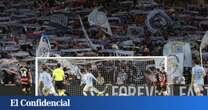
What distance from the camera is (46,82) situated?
1691 cm

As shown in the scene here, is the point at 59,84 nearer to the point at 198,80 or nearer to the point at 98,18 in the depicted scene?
the point at 198,80

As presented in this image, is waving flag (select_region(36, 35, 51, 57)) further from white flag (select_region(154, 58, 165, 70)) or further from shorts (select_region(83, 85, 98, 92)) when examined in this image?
shorts (select_region(83, 85, 98, 92))

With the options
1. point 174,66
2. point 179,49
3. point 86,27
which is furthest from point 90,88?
point 86,27

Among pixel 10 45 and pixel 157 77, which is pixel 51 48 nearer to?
pixel 10 45

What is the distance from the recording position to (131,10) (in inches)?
961

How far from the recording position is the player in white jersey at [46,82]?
1617 cm

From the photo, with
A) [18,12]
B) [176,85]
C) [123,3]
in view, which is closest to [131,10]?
[123,3]

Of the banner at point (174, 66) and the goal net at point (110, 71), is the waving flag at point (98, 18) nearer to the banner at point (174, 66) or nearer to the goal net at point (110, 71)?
the banner at point (174, 66)

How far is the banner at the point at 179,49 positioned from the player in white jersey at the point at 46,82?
6641 millimetres

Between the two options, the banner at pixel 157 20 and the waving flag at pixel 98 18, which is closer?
the banner at pixel 157 20

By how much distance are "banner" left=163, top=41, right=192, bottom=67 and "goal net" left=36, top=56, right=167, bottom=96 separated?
480cm

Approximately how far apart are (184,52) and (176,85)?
178 inches

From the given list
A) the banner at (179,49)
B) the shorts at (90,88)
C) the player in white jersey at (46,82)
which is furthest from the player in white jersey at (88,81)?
the banner at (179,49)

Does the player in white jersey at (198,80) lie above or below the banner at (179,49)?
below
